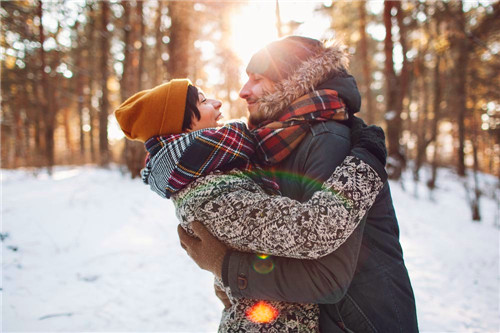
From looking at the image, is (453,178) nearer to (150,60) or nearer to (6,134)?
(150,60)

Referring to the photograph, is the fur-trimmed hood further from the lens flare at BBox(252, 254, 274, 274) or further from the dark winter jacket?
the lens flare at BBox(252, 254, 274, 274)

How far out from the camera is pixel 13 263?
13.0 ft

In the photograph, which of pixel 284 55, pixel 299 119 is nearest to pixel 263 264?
pixel 299 119

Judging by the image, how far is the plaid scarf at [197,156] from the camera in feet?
4.30

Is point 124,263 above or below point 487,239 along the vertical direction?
above

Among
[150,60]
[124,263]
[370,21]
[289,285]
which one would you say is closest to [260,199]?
[289,285]

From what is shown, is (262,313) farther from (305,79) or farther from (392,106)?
(392,106)

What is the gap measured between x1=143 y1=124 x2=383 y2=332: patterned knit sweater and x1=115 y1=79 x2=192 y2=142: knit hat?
15 centimetres

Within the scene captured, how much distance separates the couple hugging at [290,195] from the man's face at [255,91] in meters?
0.01

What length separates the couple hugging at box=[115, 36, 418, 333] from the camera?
1.17 m

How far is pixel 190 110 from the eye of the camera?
1555 millimetres

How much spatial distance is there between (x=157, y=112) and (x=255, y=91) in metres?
0.53

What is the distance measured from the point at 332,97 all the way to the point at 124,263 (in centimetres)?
425

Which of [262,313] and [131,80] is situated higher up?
[131,80]
